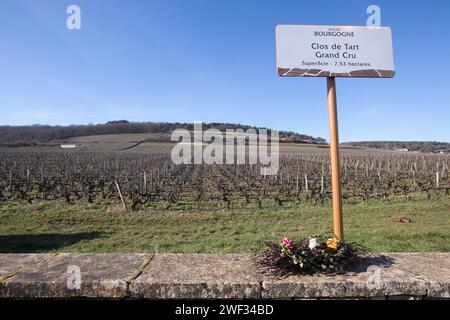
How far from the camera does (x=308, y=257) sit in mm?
2445

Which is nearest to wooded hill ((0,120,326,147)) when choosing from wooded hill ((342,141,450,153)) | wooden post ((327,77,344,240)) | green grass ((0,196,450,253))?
wooded hill ((342,141,450,153))

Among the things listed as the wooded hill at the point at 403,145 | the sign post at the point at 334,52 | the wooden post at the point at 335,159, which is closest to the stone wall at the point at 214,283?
the wooden post at the point at 335,159

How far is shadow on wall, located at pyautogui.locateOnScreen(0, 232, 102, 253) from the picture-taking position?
968 centimetres

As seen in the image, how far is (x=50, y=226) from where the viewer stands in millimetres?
12984

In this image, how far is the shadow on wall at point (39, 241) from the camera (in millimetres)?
9676

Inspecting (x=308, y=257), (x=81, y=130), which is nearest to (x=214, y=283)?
(x=308, y=257)

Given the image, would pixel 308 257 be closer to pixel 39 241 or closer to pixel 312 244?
pixel 312 244

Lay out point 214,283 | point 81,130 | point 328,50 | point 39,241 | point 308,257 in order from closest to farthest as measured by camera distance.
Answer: point 214,283 < point 308,257 < point 328,50 < point 39,241 < point 81,130

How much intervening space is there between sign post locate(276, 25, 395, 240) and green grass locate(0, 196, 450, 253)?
463 centimetres

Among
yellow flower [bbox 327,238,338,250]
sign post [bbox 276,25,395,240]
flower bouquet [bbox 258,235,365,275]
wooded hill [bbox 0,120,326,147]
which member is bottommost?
flower bouquet [bbox 258,235,365,275]

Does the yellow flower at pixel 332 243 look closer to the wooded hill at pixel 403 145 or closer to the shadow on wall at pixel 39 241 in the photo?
the shadow on wall at pixel 39 241

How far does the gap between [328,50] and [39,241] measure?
10.1 m

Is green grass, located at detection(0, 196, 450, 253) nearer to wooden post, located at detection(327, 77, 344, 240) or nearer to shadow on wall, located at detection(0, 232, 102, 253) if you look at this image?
shadow on wall, located at detection(0, 232, 102, 253)
